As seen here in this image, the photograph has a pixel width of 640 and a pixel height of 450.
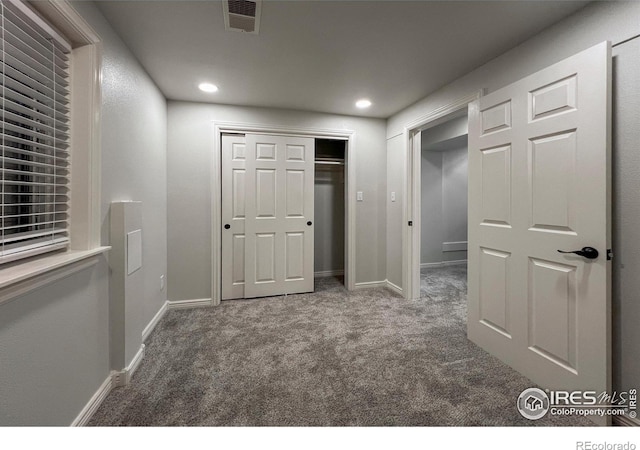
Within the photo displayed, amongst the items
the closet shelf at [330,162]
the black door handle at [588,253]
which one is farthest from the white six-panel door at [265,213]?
the black door handle at [588,253]

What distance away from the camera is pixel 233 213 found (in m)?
3.10

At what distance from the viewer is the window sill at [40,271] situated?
92 centimetres

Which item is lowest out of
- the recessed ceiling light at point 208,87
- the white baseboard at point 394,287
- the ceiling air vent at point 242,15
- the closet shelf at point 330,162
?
the white baseboard at point 394,287

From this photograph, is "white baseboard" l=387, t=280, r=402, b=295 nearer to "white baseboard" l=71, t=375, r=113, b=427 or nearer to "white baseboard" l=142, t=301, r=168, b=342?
"white baseboard" l=142, t=301, r=168, b=342

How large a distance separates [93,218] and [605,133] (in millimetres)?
2783

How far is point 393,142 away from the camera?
335 centimetres

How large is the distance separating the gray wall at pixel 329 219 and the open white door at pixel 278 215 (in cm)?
87

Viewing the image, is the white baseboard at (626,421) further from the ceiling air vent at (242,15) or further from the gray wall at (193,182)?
the gray wall at (193,182)

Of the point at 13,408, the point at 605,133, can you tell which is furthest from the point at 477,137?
the point at 13,408

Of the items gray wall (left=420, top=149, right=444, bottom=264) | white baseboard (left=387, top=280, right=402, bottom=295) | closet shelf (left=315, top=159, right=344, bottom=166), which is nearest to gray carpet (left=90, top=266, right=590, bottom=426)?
white baseboard (left=387, top=280, right=402, bottom=295)

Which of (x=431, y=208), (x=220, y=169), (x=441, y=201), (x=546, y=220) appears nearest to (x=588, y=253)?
(x=546, y=220)

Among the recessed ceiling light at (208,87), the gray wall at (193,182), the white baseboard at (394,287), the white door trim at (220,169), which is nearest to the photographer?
the recessed ceiling light at (208,87)
